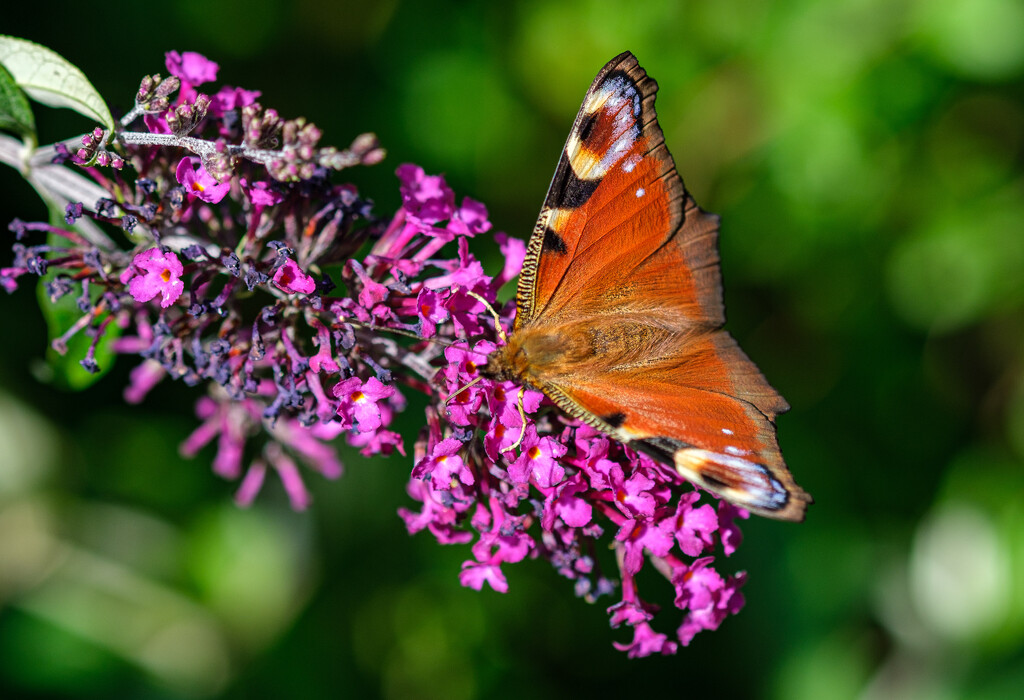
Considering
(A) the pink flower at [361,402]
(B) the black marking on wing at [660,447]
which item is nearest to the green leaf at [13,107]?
(A) the pink flower at [361,402]

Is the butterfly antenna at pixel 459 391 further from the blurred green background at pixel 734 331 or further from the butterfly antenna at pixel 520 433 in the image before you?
the blurred green background at pixel 734 331

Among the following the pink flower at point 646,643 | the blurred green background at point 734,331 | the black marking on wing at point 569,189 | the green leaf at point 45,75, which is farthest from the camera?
the blurred green background at point 734,331

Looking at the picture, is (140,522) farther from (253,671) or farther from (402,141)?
(402,141)

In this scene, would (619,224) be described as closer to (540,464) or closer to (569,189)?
(569,189)

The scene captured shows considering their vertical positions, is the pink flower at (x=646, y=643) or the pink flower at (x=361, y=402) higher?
the pink flower at (x=361, y=402)

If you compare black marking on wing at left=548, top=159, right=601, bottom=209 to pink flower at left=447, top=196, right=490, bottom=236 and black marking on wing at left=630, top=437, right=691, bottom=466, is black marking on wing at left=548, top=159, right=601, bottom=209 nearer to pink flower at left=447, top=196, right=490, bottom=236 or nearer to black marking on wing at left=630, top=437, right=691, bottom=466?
pink flower at left=447, top=196, right=490, bottom=236

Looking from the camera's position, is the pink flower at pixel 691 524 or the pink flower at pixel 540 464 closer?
the pink flower at pixel 540 464

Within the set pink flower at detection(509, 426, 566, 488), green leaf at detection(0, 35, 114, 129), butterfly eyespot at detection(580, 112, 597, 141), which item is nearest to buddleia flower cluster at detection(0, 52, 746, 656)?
pink flower at detection(509, 426, 566, 488)
